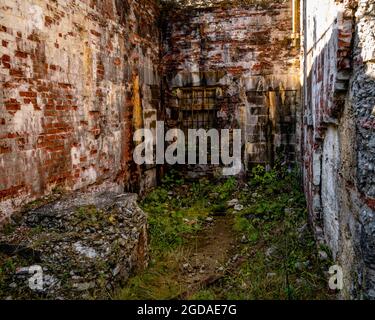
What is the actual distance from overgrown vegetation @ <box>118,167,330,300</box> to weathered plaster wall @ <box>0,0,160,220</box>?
1214 millimetres

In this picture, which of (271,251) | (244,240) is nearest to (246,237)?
(244,240)

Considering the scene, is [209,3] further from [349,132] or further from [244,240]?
[349,132]

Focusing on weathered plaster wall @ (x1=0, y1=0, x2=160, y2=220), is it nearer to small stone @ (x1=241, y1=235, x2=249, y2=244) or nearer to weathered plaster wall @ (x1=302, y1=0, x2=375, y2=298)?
small stone @ (x1=241, y1=235, x2=249, y2=244)

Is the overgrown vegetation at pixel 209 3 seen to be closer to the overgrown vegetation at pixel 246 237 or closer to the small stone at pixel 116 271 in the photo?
the overgrown vegetation at pixel 246 237

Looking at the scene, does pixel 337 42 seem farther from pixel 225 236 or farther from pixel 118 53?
pixel 118 53

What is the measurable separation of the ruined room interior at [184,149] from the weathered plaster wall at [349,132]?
0.02 m

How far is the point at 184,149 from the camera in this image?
9656mm

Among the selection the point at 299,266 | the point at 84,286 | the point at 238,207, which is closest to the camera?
the point at 84,286

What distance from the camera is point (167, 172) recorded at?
962 centimetres

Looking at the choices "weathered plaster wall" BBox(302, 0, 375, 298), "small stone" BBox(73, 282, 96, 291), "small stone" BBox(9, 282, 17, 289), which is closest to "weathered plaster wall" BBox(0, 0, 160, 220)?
"small stone" BBox(9, 282, 17, 289)

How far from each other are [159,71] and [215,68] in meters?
1.40

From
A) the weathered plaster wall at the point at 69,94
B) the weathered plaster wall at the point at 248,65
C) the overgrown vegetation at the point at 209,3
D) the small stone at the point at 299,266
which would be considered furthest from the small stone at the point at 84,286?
the overgrown vegetation at the point at 209,3

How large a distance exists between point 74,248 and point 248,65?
21.2ft

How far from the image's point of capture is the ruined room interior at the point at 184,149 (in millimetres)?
3703
